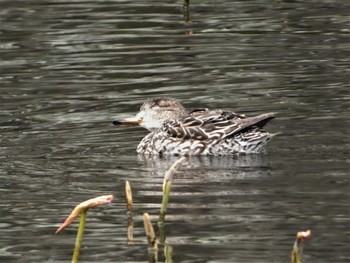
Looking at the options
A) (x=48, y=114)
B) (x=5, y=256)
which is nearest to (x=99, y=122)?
(x=48, y=114)

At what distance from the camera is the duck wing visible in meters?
12.7

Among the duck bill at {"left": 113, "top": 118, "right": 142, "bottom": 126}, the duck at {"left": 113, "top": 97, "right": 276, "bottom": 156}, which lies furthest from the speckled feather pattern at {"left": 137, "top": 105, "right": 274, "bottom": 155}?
the duck bill at {"left": 113, "top": 118, "right": 142, "bottom": 126}

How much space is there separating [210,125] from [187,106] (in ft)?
7.41

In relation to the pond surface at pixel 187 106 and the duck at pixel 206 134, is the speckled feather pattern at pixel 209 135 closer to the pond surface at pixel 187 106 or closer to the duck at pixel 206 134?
the duck at pixel 206 134

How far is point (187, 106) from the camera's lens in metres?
15.2

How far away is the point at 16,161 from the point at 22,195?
1.52 metres

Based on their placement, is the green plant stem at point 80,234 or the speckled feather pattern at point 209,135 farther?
the speckled feather pattern at point 209,135

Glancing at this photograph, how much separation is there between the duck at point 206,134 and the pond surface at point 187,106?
0.56 feet

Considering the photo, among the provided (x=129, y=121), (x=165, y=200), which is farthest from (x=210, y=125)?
(x=165, y=200)

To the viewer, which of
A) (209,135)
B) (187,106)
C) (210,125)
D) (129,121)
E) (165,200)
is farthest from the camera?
(187,106)

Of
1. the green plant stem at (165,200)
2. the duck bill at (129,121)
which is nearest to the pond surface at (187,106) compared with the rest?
the green plant stem at (165,200)

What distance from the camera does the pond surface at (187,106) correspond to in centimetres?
965

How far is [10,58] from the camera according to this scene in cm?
1816

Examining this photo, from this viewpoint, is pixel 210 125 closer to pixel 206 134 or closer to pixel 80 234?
pixel 206 134
